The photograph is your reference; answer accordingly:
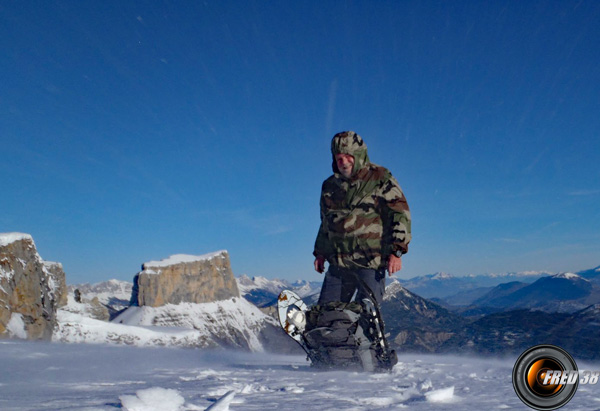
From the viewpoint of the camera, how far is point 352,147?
21.4ft

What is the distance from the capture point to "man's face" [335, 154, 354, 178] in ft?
21.6

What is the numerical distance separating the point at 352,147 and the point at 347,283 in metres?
2.46

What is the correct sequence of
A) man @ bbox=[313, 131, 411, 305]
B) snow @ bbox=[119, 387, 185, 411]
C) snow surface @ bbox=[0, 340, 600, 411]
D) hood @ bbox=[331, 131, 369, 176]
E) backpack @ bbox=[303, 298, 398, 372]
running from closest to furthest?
snow @ bbox=[119, 387, 185, 411], snow surface @ bbox=[0, 340, 600, 411], backpack @ bbox=[303, 298, 398, 372], man @ bbox=[313, 131, 411, 305], hood @ bbox=[331, 131, 369, 176]

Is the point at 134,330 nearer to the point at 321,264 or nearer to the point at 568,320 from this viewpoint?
the point at 321,264

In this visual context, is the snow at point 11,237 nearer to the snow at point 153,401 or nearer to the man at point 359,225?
the man at point 359,225

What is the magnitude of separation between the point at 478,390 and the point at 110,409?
11.6 feet

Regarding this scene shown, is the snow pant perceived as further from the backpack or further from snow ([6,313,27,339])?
snow ([6,313,27,339])

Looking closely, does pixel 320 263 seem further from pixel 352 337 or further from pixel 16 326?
pixel 16 326

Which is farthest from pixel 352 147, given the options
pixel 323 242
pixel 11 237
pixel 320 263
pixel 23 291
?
pixel 23 291

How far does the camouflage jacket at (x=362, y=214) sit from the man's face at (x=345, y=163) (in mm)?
67

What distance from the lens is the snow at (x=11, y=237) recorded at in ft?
193

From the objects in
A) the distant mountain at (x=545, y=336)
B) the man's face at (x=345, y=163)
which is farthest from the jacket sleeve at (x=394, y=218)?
the distant mountain at (x=545, y=336)

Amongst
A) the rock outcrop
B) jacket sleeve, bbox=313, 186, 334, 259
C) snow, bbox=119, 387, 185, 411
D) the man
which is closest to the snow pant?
Answer: the man

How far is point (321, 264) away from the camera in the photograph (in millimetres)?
7051
